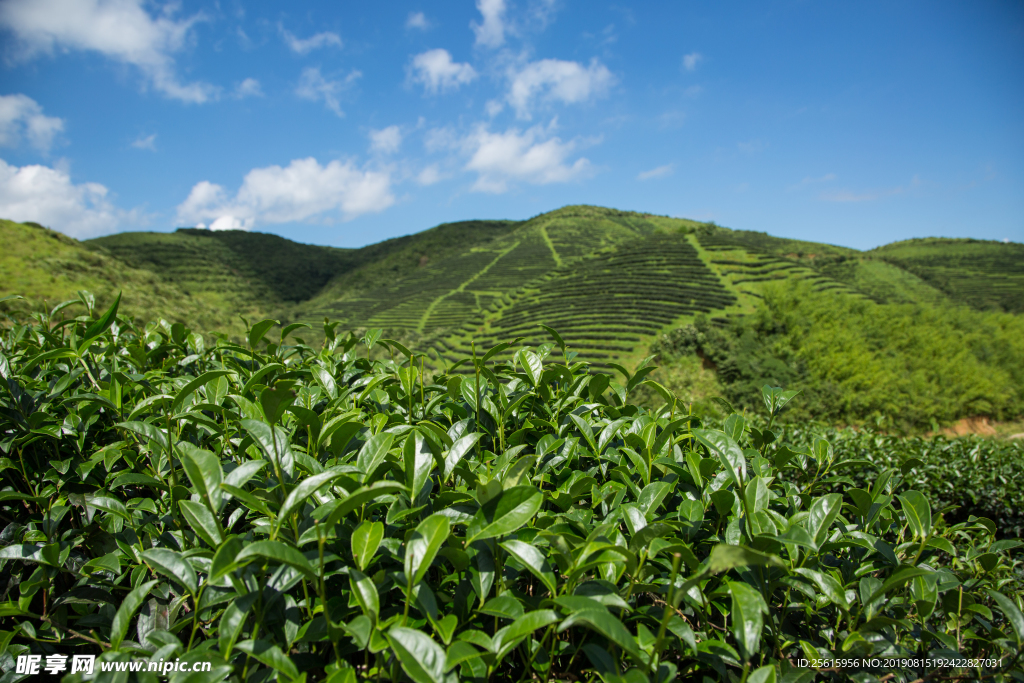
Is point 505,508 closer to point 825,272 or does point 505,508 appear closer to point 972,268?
point 825,272

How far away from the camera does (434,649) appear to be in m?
0.65

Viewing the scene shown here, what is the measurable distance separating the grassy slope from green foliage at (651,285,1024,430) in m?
36.2

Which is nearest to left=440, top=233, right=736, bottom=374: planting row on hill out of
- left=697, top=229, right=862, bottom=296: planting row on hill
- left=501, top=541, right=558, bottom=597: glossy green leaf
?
left=697, top=229, right=862, bottom=296: planting row on hill

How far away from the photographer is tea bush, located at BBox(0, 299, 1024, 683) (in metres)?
0.75

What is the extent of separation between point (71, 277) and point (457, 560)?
40689 mm

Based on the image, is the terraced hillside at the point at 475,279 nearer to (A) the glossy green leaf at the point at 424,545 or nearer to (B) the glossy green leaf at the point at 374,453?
(B) the glossy green leaf at the point at 374,453

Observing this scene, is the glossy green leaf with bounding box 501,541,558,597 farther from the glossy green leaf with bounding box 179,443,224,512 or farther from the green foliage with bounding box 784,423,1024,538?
the green foliage with bounding box 784,423,1024,538

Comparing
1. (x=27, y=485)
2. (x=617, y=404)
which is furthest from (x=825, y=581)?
(x=27, y=485)

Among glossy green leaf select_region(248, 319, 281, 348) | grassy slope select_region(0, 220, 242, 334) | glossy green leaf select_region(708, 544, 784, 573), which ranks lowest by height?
glossy green leaf select_region(708, 544, 784, 573)

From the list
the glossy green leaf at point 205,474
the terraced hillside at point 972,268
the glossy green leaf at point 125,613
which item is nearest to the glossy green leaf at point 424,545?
the glossy green leaf at point 205,474

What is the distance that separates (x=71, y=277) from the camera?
28047 millimetres

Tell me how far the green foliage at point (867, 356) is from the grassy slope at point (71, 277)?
36.2 m

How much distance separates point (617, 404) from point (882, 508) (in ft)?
2.75

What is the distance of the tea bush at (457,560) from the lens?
2.46 feet
